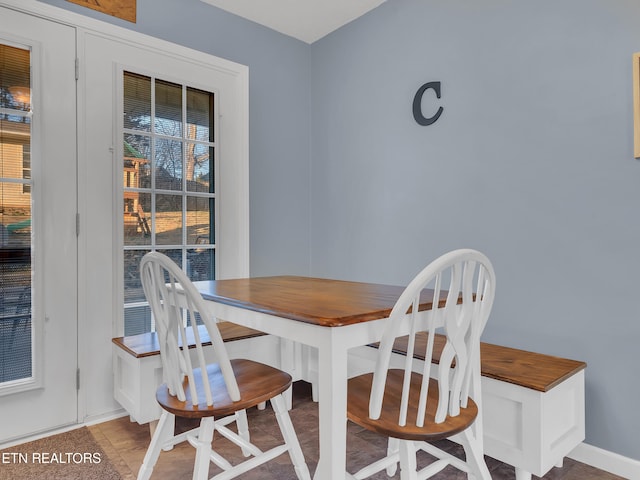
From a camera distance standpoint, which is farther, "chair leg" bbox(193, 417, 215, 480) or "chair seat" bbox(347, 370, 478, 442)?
"chair leg" bbox(193, 417, 215, 480)

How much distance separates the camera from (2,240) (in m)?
2.01

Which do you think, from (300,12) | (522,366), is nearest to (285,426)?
(522,366)

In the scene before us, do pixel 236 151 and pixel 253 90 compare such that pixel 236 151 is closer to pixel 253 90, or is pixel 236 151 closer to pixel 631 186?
pixel 253 90

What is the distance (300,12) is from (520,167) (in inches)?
68.9

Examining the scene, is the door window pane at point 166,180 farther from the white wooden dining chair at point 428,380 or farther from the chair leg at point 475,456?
the chair leg at point 475,456

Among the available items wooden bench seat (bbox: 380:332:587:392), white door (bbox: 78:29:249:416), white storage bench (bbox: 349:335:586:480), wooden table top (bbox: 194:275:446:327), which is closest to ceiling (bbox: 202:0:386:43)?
white door (bbox: 78:29:249:416)

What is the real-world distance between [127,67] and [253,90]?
824mm

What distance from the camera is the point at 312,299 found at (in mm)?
1426

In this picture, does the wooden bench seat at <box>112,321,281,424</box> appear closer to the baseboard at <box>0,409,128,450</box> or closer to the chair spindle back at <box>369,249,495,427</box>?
the baseboard at <box>0,409,128,450</box>

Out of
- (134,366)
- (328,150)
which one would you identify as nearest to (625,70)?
(328,150)

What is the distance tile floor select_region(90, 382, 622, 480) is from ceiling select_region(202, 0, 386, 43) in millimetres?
2456

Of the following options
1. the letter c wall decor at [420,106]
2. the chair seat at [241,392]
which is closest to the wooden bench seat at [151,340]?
the chair seat at [241,392]

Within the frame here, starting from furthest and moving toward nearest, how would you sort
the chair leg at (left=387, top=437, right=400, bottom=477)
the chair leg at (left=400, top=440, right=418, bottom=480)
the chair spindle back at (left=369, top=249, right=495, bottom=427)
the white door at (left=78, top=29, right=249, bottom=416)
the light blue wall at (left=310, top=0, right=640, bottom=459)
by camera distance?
the white door at (left=78, top=29, right=249, bottom=416) → the light blue wall at (left=310, top=0, right=640, bottom=459) → the chair leg at (left=387, top=437, right=400, bottom=477) → the chair leg at (left=400, top=440, right=418, bottom=480) → the chair spindle back at (left=369, top=249, right=495, bottom=427)

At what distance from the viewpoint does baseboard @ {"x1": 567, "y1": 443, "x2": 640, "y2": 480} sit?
5.65ft
